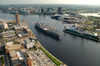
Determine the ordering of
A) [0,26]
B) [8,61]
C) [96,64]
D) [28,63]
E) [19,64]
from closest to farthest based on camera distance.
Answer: [28,63] < [19,64] < [8,61] < [96,64] < [0,26]

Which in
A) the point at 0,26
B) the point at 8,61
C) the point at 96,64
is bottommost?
the point at 96,64

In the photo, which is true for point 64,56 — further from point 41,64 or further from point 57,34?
point 57,34

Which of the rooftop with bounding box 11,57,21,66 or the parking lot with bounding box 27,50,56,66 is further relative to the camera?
the parking lot with bounding box 27,50,56,66

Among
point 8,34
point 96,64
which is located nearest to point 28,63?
point 96,64

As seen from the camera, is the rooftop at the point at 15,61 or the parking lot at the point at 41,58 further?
the parking lot at the point at 41,58

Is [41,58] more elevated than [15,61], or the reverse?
[15,61]

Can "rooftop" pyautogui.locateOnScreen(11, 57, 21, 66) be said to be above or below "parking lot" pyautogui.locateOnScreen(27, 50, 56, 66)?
above

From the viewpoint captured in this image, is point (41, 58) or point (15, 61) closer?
point (15, 61)

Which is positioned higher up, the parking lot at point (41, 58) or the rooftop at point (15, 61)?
the rooftop at point (15, 61)
